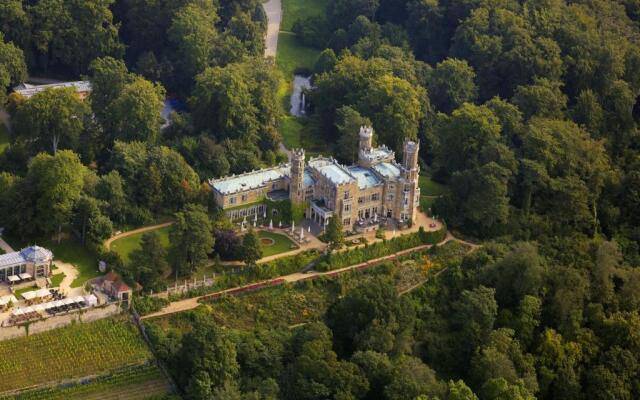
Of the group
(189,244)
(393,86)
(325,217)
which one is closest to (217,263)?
(189,244)

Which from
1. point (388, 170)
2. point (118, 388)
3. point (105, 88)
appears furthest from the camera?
point (105, 88)

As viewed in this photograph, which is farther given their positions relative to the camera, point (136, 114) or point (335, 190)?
point (136, 114)

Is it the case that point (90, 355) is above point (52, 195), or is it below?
below

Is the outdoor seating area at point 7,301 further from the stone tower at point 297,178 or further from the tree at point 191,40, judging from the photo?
the tree at point 191,40

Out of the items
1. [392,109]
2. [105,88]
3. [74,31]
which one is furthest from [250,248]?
[74,31]

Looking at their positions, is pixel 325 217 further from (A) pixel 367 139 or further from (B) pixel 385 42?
(B) pixel 385 42

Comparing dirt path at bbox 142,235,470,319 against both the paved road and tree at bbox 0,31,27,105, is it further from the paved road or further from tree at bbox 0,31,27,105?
the paved road

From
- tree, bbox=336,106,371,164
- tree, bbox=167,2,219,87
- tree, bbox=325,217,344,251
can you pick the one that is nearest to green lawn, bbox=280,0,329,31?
tree, bbox=167,2,219,87

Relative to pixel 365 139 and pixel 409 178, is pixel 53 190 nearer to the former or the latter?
pixel 365 139

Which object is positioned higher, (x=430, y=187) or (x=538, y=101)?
(x=538, y=101)
